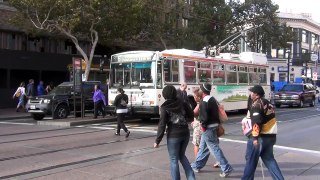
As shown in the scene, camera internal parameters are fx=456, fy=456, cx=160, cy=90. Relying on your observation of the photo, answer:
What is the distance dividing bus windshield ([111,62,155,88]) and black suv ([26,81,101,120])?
3.03m

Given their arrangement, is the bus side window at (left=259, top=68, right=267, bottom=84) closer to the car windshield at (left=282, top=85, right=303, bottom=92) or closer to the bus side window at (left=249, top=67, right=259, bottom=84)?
the bus side window at (left=249, top=67, right=259, bottom=84)

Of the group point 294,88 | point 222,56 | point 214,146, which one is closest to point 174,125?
point 214,146

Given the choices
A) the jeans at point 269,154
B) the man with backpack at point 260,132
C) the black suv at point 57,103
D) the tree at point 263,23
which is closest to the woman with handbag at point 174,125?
the man with backpack at point 260,132

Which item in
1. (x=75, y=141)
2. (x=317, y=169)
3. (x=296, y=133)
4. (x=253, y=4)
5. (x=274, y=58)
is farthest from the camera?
(x=274, y=58)

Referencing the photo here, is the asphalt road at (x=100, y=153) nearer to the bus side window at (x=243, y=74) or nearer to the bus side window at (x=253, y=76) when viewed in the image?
the bus side window at (x=243, y=74)

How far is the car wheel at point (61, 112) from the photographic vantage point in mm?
20766

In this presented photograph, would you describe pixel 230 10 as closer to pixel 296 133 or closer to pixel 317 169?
pixel 296 133

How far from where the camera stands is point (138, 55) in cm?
1862

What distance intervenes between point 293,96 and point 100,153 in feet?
82.9

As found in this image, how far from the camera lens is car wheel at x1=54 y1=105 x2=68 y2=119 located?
20.8m

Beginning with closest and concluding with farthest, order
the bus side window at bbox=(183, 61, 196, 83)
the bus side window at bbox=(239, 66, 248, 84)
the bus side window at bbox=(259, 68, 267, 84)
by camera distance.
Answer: the bus side window at bbox=(183, 61, 196, 83)
the bus side window at bbox=(239, 66, 248, 84)
the bus side window at bbox=(259, 68, 267, 84)

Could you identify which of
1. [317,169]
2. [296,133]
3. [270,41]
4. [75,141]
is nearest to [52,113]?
[75,141]

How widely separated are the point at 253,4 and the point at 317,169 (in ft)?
114

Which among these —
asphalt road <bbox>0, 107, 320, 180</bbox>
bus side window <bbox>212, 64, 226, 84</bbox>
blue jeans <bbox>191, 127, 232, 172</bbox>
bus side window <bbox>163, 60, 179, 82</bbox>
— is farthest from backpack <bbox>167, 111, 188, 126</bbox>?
bus side window <bbox>212, 64, 226, 84</bbox>
